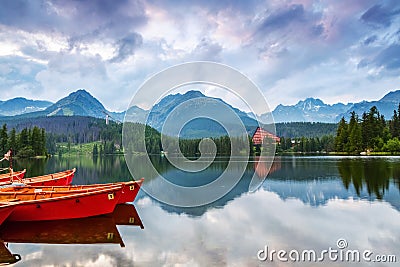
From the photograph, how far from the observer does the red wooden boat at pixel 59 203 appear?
15664 mm

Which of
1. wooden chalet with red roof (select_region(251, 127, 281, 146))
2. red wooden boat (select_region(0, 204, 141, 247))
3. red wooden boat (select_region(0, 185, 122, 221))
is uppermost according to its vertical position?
wooden chalet with red roof (select_region(251, 127, 281, 146))

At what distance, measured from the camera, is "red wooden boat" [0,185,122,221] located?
1566 cm

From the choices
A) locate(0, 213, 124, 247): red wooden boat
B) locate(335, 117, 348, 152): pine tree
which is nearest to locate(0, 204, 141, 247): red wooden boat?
locate(0, 213, 124, 247): red wooden boat

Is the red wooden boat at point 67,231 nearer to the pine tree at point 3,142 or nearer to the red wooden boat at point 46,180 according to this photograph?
the red wooden boat at point 46,180

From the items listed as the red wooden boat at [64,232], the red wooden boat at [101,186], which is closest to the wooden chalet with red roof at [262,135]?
the red wooden boat at [101,186]

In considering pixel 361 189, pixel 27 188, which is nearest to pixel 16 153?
pixel 27 188

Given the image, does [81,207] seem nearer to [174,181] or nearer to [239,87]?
[239,87]


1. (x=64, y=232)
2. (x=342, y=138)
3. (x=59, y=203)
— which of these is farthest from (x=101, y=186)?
(x=342, y=138)

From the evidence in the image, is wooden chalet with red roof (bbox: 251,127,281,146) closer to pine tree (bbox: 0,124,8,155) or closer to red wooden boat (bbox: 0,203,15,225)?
red wooden boat (bbox: 0,203,15,225)

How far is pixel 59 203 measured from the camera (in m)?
15.8

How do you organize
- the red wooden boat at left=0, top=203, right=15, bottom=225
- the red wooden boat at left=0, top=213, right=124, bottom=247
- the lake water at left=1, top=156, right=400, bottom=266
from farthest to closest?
the red wooden boat at left=0, top=203, right=15, bottom=225 → the red wooden boat at left=0, top=213, right=124, bottom=247 → the lake water at left=1, top=156, right=400, bottom=266

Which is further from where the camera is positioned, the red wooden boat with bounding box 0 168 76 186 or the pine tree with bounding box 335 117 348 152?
the pine tree with bounding box 335 117 348 152

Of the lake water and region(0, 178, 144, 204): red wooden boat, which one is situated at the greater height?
region(0, 178, 144, 204): red wooden boat

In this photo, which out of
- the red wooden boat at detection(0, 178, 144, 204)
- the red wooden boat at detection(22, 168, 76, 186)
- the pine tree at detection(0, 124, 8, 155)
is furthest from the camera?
the pine tree at detection(0, 124, 8, 155)
